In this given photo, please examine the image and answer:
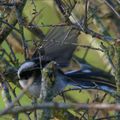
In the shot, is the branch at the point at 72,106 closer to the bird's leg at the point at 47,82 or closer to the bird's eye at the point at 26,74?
the bird's leg at the point at 47,82

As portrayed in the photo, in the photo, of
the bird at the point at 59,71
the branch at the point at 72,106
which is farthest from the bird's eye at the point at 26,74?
the branch at the point at 72,106

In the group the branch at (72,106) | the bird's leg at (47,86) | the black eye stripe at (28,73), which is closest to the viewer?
the branch at (72,106)

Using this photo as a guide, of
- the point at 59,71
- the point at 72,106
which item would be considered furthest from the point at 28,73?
the point at 72,106

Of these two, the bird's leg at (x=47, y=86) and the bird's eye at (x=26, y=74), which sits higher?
the bird's eye at (x=26, y=74)

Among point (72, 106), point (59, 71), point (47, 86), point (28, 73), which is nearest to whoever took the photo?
point (72, 106)

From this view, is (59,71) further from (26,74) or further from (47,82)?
(47,82)

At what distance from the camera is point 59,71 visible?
2.80m

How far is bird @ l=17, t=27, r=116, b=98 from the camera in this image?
2499 millimetres

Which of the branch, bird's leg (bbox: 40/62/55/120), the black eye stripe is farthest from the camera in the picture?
the black eye stripe

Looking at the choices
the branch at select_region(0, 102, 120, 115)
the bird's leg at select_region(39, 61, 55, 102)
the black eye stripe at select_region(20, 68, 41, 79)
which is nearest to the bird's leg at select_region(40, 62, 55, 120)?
the bird's leg at select_region(39, 61, 55, 102)

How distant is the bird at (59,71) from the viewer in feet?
8.20

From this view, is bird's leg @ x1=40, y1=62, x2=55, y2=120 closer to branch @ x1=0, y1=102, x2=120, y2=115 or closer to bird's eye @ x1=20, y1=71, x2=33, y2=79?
bird's eye @ x1=20, y1=71, x2=33, y2=79

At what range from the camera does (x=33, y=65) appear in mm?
2502

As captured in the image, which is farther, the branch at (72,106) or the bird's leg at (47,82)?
the bird's leg at (47,82)
